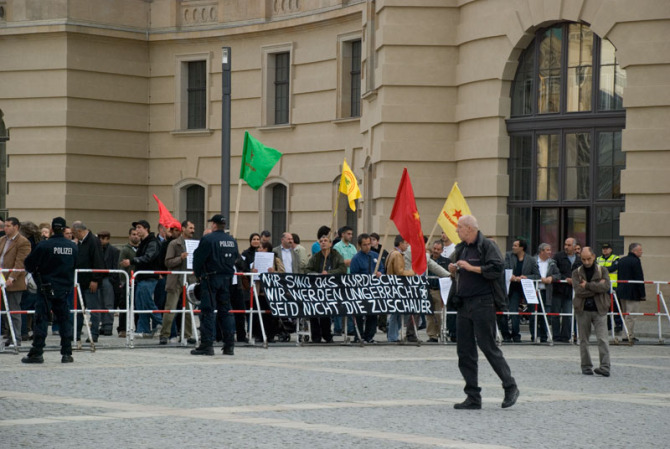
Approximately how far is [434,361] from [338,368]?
1984mm

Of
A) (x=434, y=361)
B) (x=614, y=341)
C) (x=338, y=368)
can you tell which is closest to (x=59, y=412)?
(x=338, y=368)

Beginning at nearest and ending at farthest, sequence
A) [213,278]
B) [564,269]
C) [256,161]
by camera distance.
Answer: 1. [213,278]
2. [564,269]
3. [256,161]

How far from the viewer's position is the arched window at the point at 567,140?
1017 inches

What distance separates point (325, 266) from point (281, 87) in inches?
619

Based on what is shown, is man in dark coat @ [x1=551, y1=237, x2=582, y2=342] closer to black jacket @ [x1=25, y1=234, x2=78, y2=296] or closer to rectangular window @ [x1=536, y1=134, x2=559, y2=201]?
rectangular window @ [x1=536, y1=134, x2=559, y2=201]

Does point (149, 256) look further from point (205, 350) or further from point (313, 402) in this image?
point (313, 402)

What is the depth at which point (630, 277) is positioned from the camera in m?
23.5

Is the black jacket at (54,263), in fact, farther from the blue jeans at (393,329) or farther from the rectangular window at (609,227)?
the rectangular window at (609,227)

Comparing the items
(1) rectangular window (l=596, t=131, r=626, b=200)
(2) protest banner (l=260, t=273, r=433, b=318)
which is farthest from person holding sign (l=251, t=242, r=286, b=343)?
(1) rectangular window (l=596, t=131, r=626, b=200)

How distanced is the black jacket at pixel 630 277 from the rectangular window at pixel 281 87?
15.1 metres

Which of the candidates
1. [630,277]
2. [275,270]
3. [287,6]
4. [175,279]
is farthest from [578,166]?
[287,6]

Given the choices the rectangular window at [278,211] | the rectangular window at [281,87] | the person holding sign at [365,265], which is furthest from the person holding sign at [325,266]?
the rectangular window at [281,87]

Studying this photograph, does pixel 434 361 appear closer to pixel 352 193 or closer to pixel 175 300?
pixel 175 300

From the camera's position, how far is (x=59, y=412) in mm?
11898
